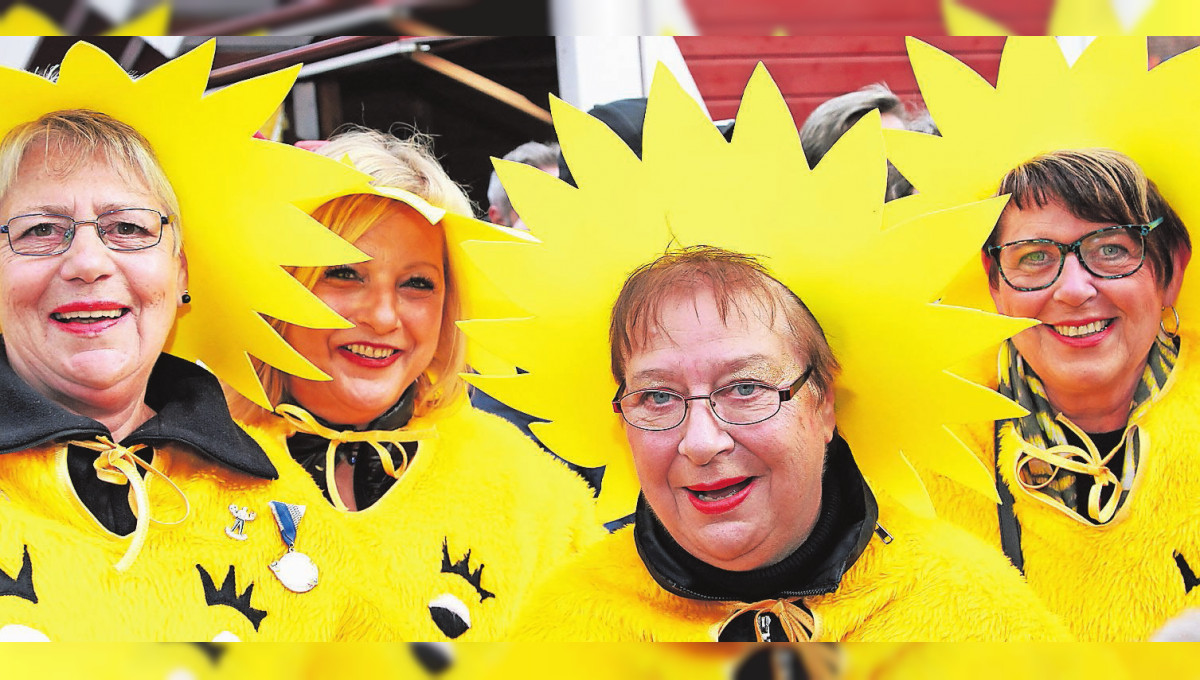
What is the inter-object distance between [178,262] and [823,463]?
Result: 1.48 meters

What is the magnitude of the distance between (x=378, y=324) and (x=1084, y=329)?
5.10 ft

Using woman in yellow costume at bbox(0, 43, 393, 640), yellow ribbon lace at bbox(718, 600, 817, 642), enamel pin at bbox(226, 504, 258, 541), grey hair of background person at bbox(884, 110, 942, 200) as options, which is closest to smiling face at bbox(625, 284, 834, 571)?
yellow ribbon lace at bbox(718, 600, 817, 642)

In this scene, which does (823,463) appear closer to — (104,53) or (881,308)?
(881,308)

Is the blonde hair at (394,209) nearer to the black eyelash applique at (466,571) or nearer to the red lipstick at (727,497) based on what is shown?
the black eyelash applique at (466,571)

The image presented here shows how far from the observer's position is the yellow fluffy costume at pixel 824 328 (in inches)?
93.9

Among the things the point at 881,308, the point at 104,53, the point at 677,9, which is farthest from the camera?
the point at 677,9

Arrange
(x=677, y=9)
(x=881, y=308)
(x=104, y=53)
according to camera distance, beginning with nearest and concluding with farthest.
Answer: (x=881, y=308) < (x=104, y=53) < (x=677, y=9)

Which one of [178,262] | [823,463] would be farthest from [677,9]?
[178,262]

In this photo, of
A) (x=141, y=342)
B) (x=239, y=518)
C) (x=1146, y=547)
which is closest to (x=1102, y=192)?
(x=1146, y=547)

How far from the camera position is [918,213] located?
2496 mm

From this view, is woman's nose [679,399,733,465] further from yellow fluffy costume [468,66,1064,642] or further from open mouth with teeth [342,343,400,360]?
open mouth with teeth [342,343,400,360]

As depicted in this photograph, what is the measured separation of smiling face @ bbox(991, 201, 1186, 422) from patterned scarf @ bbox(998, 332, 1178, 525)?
0.03 metres

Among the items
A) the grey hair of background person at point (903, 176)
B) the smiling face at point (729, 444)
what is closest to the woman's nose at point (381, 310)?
the smiling face at point (729, 444)

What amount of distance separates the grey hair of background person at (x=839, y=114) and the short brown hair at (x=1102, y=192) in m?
0.31
